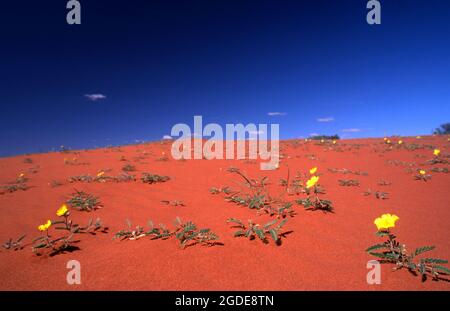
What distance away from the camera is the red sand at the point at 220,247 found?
200cm

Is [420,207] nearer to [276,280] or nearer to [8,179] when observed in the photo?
[276,280]


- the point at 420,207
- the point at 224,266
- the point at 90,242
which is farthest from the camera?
the point at 420,207

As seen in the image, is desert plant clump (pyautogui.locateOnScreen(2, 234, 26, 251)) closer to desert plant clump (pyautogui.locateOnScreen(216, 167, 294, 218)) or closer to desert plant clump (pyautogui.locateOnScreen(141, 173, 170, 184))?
desert plant clump (pyautogui.locateOnScreen(216, 167, 294, 218))

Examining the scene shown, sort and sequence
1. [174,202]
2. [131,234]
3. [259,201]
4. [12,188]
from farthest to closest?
[12,188]
[174,202]
[259,201]
[131,234]

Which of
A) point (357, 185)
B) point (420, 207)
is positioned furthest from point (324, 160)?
point (420, 207)

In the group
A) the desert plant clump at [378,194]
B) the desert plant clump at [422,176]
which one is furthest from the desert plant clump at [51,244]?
the desert plant clump at [422,176]

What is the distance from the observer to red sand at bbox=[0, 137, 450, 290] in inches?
78.8

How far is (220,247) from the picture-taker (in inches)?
101

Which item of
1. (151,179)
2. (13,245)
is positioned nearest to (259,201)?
(151,179)

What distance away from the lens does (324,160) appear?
28.2 ft

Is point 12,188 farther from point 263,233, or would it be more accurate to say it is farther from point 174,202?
point 263,233

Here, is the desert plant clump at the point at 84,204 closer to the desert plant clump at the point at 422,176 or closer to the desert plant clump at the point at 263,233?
the desert plant clump at the point at 263,233

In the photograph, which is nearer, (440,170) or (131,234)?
(131,234)

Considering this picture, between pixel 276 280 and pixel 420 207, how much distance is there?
128 inches
